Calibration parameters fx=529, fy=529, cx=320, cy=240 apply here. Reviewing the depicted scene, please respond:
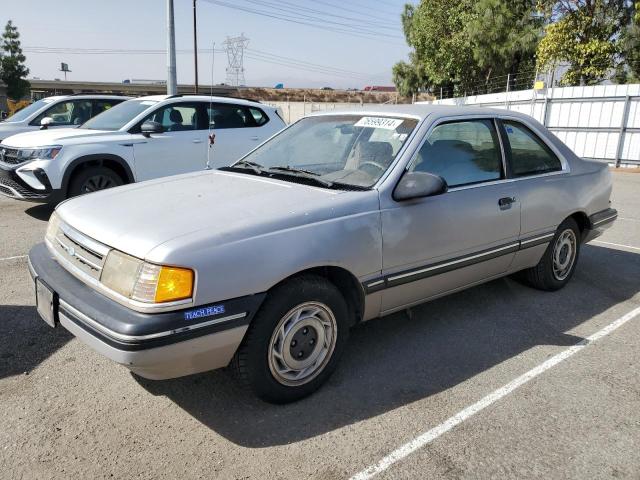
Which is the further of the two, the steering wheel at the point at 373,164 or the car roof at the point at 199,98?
the car roof at the point at 199,98

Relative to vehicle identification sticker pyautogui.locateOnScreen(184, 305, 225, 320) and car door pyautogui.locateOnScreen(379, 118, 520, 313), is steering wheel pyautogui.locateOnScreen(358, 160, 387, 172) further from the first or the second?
vehicle identification sticker pyautogui.locateOnScreen(184, 305, 225, 320)

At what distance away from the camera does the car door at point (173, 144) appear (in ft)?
25.2

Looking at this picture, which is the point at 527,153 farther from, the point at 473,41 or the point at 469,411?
the point at 473,41

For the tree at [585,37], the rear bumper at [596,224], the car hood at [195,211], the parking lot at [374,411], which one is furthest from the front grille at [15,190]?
the tree at [585,37]

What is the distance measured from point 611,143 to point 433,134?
A: 15.8 meters

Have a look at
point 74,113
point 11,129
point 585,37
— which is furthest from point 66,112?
point 585,37

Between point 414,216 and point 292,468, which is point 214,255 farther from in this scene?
point 414,216

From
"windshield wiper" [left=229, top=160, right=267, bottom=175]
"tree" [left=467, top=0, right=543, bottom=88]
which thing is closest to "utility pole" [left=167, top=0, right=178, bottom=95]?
"windshield wiper" [left=229, top=160, right=267, bottom=175]

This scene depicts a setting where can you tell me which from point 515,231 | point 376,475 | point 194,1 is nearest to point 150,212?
point 376,475

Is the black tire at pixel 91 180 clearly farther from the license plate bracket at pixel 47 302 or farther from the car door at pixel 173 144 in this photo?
the license plate bracket at pixel 47 302

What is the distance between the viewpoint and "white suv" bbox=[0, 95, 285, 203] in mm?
7039

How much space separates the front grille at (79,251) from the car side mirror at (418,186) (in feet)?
5.68

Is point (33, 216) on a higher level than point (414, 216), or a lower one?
lower

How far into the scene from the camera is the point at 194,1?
880cm
